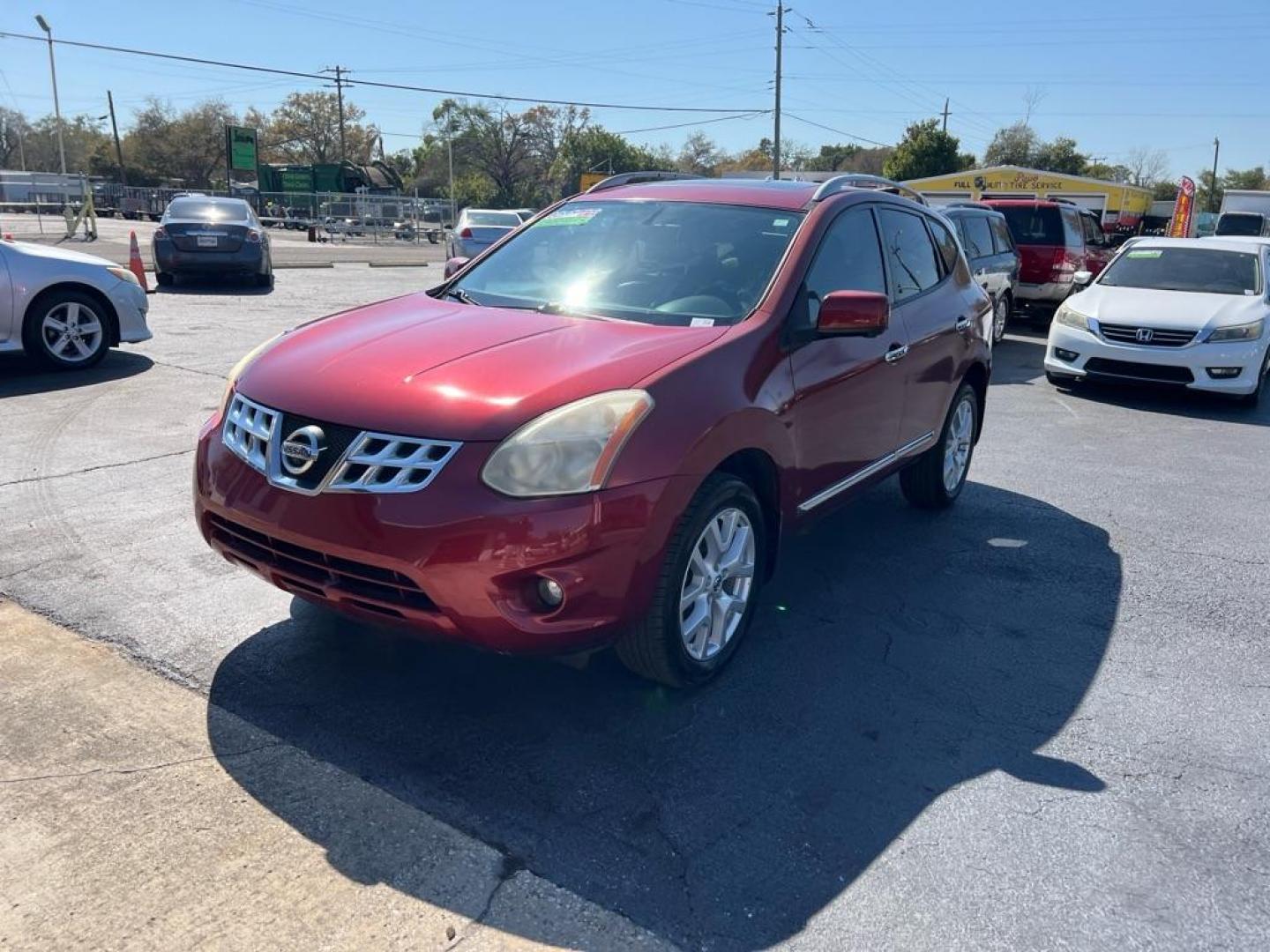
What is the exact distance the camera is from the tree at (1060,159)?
267 feet

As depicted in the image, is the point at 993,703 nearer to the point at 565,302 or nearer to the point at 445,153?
→ the point at 565,302

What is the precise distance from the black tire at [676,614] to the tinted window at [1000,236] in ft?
36.1

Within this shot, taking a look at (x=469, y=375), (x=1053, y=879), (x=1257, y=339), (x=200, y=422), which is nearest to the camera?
(x=1053, y=879)

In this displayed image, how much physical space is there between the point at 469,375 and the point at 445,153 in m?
88.4

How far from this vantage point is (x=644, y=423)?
124 inches

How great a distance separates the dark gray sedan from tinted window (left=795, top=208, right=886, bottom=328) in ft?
44.3

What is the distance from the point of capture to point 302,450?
3.13 meters

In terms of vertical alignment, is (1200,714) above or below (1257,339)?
below

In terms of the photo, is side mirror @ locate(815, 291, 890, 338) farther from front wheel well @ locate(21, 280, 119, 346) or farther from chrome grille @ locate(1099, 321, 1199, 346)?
front wheel well @ locate(21, 280, 119, 346)

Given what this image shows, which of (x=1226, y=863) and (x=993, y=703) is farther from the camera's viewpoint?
(x=993, y=703)

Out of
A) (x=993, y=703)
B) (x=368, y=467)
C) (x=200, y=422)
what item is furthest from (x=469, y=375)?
(x=200, y=422)

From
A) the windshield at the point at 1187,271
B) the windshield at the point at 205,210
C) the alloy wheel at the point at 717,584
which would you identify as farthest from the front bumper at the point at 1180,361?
the windshield at the point at 205,210

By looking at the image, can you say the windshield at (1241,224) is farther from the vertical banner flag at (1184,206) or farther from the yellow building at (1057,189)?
the vertical banner flag at (1184,206)

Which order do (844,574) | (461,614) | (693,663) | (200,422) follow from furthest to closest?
(200,422)
(844,574)
(693,663)
(461,614)
